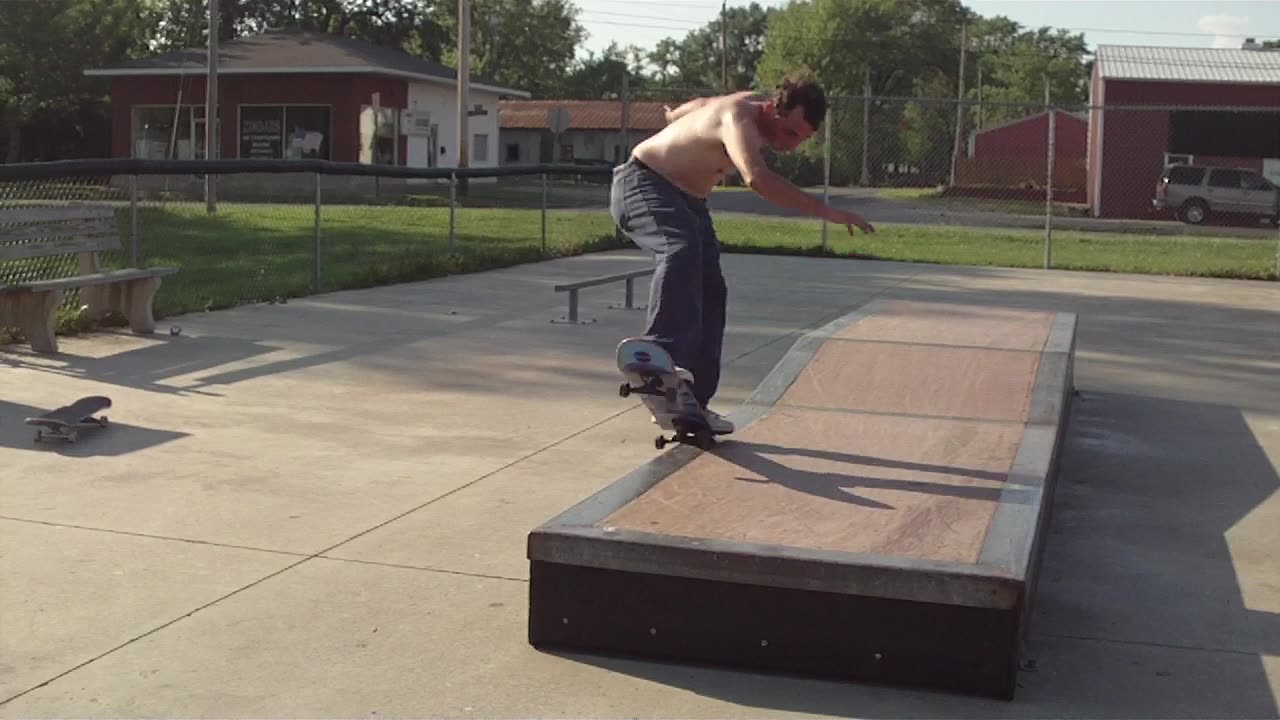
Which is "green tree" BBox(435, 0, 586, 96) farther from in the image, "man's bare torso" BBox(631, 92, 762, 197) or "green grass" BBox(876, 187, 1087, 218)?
"man's bare torso" BBox(631, 92, 762, 197)

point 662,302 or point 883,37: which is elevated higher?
point 883,37

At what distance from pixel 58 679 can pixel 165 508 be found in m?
1.98

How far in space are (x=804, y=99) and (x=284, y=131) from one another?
142 feet

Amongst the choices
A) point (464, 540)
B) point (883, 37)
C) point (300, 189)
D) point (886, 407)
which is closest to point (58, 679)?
point (464, 540)

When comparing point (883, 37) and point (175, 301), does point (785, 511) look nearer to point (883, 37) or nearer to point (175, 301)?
point (175, 301)

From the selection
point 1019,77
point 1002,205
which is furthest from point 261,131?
point 1019,77

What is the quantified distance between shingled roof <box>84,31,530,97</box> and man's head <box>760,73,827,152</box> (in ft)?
134

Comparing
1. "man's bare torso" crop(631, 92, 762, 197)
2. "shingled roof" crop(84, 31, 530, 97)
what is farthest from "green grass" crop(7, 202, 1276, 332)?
"shingled roof" crop(84, 31, 530, 97)

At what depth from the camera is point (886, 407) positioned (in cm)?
693

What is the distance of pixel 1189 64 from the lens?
47.1 m

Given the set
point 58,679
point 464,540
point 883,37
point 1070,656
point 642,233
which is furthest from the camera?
point 883,37

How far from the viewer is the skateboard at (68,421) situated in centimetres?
733

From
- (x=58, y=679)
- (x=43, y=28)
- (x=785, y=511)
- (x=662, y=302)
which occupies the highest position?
(x=43, y=28)

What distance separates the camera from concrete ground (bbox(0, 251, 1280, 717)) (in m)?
4.31
